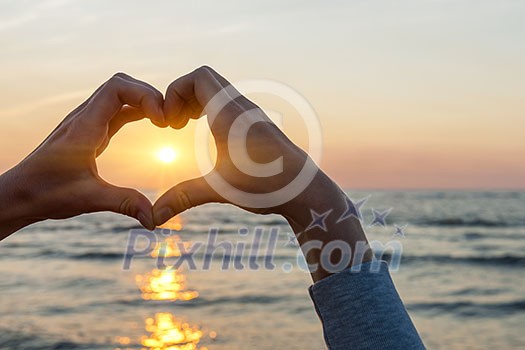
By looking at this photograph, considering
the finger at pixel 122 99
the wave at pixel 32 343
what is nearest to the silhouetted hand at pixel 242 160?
the finger at pixel 122 99

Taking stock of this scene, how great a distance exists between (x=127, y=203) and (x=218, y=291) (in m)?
12.4

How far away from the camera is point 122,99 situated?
173cm

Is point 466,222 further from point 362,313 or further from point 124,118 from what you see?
point 362,313

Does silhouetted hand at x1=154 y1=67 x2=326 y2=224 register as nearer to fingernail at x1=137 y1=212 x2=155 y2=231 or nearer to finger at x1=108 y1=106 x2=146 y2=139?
fingernail at x1=137 y1=212 x2=155 y2=231

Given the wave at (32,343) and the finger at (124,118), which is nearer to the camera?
the finger at (124,118)

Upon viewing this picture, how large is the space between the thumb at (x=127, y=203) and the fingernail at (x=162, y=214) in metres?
0.02

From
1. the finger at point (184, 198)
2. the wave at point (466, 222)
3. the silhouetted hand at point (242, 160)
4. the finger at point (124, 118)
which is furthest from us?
the wave at point (466, 222)

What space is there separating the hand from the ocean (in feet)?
26.2

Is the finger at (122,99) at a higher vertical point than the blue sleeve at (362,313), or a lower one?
higher

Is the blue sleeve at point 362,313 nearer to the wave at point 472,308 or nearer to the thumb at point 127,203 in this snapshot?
the thumb at point 127,203

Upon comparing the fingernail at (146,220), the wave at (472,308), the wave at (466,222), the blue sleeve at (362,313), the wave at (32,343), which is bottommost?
the blue sleeve at (362,313)

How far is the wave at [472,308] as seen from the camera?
1230 centimetres

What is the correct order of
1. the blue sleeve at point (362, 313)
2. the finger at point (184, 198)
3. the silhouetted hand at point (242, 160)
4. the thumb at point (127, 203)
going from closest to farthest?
the blue sleeve at point (362, 313) → the silhouetted hand at point (242, 160) → the finger at point (184, 198) → the thumb at point (127, 203)

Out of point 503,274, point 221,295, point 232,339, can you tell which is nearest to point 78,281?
point 221,295
